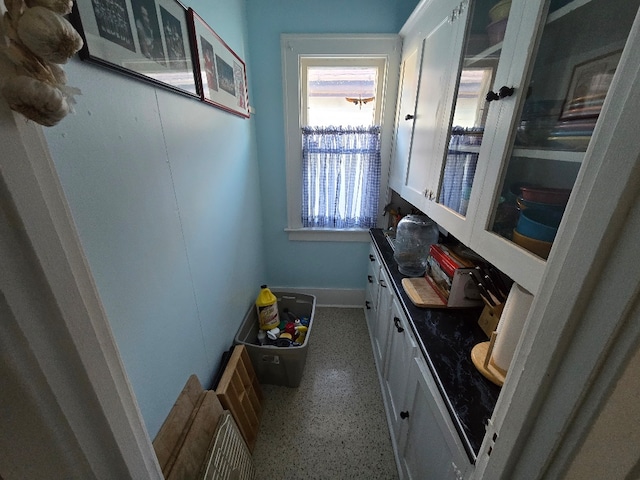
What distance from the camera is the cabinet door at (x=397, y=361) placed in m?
1.09

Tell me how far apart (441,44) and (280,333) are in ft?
6.11

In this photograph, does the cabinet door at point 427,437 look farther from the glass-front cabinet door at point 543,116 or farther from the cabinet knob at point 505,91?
the cabinet knob at point 505,91

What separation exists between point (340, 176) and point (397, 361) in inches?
53.6

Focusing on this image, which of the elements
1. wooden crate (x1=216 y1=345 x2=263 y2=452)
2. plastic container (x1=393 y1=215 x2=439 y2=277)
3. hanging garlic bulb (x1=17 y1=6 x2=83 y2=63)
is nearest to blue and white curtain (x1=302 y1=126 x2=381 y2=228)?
plastic container (x1=393 y1=215 x2=439 y2=277)

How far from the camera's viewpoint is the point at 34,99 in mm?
243

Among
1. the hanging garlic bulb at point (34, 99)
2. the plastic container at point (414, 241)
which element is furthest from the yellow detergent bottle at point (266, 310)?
the hanging garlic bulb at point (34, 99)

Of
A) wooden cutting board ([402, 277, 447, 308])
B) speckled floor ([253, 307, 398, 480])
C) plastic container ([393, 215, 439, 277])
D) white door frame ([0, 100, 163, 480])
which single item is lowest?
speckled floor ([253, 307, 398, 480])

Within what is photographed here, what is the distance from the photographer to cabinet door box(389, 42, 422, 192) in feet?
4.67

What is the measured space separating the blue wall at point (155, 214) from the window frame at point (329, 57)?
17.0 inches

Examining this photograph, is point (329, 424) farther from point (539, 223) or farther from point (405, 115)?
point (405, 115)

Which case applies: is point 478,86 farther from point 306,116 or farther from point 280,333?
point 280,333

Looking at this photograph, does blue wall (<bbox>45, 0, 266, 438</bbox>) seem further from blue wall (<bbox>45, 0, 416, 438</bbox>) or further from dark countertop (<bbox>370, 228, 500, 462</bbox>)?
dark countertop (<bbox>370, 228, 500, 462</bbox>)

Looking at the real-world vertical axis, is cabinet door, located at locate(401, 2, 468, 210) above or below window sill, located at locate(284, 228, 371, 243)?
above

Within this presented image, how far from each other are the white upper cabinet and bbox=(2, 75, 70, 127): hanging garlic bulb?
79 cm
